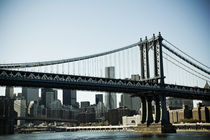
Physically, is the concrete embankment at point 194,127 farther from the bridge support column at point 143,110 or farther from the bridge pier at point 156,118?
the bridge support column at point 143,110

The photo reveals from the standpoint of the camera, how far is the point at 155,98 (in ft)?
331

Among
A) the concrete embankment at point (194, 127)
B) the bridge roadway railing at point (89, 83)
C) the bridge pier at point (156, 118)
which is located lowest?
the concrete embankment at point (194, 127)

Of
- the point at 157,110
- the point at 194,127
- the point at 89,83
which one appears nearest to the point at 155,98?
the point at 157,110

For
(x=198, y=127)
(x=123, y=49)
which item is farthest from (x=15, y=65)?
(x=198, y=127)

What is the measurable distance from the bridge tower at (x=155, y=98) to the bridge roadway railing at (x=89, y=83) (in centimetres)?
220

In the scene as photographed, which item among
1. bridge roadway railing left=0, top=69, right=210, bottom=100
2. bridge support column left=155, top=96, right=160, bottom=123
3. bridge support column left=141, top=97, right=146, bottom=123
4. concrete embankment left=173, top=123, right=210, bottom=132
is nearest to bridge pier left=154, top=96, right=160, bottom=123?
bridge support column left=155, top=96, right=160, bottom=123

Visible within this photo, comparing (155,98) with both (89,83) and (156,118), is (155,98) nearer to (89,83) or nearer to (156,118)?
(156,118)

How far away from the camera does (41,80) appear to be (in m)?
80.5

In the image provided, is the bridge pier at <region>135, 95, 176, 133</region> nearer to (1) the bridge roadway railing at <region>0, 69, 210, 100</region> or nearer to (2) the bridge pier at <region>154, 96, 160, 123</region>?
(2) the bridge pier at <region>154, 96, 160, 123</region>

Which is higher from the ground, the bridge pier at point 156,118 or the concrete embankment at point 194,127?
the bridge pier at point 156,118

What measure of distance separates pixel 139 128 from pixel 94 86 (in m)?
24.8

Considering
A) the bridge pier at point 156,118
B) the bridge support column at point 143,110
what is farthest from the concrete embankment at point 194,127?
the bridge support column at point 143,110

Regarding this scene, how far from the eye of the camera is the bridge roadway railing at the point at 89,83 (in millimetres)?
78312

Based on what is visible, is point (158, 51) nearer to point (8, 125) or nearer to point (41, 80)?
point (41, 80)
